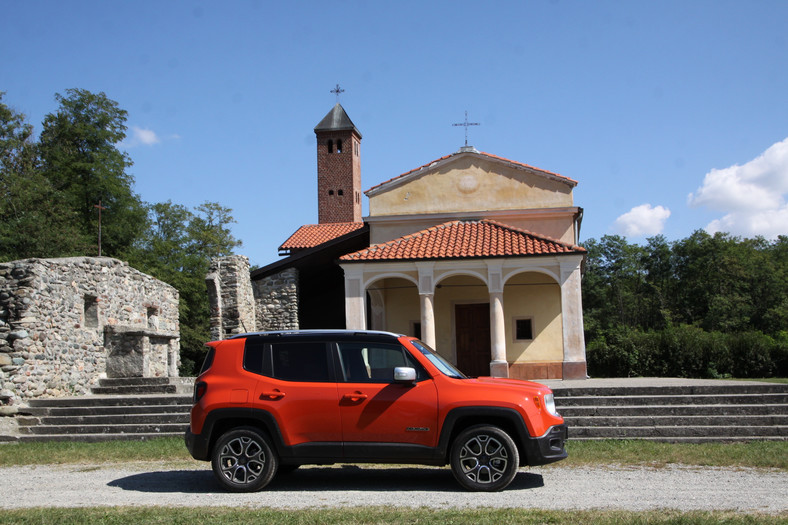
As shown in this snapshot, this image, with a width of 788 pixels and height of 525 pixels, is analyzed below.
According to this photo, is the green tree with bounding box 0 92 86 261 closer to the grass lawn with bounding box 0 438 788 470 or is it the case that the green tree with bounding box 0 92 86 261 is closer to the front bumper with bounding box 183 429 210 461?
the grass lawn with bounding box 0 438 788 470

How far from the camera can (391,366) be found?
25.5 ft

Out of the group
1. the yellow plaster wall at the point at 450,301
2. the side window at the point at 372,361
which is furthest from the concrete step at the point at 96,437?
the yellow plaster wall at the point at 450,301

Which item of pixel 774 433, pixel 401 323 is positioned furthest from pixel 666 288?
pixel 774 433

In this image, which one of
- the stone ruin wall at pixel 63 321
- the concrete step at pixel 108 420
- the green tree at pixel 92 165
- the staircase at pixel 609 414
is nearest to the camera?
the staircase at pixel 609 414

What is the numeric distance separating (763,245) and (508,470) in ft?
223

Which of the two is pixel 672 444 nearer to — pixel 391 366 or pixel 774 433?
pixel 774 433

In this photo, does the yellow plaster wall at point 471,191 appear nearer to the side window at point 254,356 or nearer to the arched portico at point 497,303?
the arched portico at point 497,303

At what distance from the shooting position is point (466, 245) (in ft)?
62.2

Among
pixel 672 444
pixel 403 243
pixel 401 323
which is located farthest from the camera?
pixel 401 323

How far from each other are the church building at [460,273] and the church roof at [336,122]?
22535 mm

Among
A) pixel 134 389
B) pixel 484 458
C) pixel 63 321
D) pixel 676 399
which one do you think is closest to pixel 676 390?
pixel 676 399

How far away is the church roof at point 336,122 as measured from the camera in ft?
147

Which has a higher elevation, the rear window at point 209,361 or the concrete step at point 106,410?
the rear window at point 209,361

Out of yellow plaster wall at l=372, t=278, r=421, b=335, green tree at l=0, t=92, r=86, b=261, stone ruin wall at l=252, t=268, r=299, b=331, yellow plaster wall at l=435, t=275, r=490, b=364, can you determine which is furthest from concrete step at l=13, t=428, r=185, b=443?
green tree at l=0, t=92, r=86, b=261
